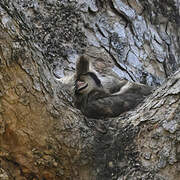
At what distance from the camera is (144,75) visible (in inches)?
120

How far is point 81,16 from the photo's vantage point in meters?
3.02

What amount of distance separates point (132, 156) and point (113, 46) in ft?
4.19

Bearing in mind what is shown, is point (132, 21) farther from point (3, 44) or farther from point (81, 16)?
point (3, 44)

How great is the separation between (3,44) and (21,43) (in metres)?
0.08

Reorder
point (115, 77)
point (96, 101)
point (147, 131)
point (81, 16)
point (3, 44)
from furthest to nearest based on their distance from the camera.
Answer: point (81, 16) → point (115, 77) → point (96, 101) → point (147, 131) → point (3, 44)

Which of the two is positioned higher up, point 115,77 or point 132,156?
point 115,77

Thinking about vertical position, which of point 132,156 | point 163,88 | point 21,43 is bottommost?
point 132,156

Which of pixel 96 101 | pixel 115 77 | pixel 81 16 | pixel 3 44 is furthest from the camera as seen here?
pixel 81 16

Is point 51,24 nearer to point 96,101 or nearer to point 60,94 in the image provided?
point 96,101

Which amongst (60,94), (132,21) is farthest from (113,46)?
(60,94)

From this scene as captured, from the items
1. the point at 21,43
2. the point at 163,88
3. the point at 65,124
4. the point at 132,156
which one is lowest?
the point at 132,156

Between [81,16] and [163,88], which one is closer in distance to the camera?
[163,88]

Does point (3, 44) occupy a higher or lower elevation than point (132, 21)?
higher

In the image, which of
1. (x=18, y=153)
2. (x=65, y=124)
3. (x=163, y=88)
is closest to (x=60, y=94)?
(x=65, y=124)
